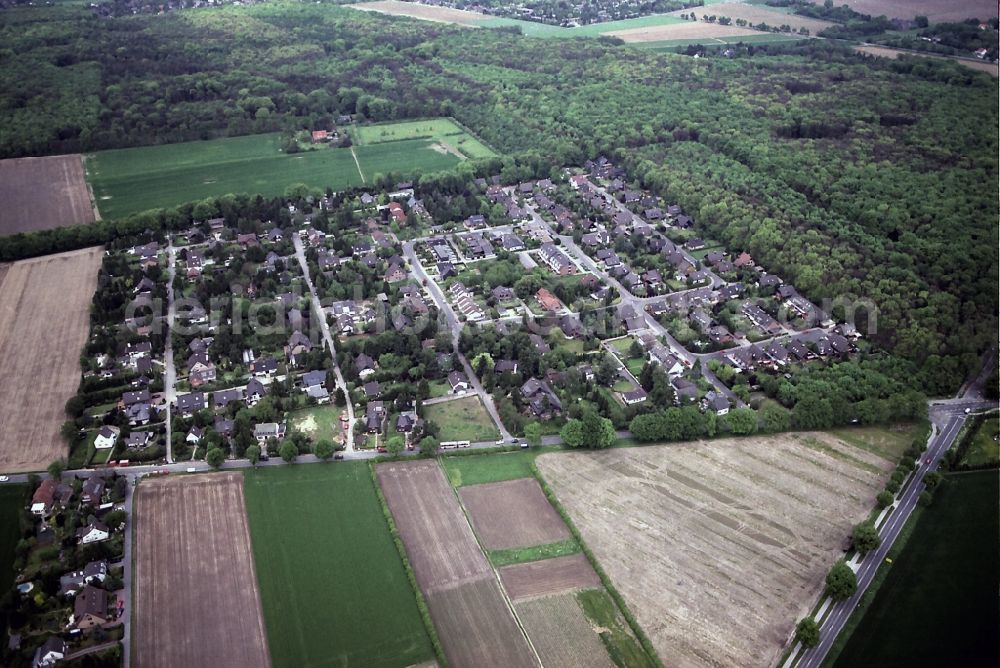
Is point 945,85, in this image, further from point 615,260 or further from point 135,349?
point 135,349

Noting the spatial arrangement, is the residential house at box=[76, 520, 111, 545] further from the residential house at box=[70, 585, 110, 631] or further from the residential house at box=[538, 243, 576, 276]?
the residential house at box=[538, 243, 576, 276]

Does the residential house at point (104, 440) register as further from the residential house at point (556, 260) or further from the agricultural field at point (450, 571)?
the residential house at point (556, 260)

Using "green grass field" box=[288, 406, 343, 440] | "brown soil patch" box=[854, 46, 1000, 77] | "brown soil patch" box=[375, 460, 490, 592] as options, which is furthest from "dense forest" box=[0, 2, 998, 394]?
"green grass field" box=[288, 406, 343, 440]

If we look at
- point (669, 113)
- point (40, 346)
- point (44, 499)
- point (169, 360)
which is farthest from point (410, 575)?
point (669, 113)

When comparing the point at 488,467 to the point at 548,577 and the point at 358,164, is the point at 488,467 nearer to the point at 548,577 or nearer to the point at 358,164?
the point at 548,577

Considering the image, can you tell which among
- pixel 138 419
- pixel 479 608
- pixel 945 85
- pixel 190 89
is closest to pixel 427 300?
pixel 138 419

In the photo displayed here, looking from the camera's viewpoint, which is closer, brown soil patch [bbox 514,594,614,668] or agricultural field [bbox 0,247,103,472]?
brown soil patch [bbox 514,594,614,668]
